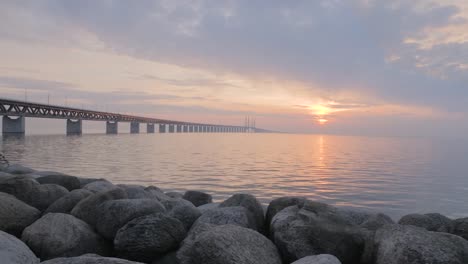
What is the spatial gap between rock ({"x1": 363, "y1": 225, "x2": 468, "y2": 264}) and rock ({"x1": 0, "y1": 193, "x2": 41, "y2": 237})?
8.01 m

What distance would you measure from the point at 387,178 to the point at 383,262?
29101mm

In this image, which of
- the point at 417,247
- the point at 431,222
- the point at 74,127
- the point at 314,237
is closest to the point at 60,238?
the point at 314,237

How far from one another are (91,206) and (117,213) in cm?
105

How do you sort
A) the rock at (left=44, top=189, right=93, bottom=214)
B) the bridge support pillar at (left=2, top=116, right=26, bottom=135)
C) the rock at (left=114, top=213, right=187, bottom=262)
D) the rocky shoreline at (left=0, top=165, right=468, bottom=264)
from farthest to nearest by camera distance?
1. the bridge support pillar at (left=2, top=116, right=26, bottom=135)
2. the rock at (left=44, top=189, right=93, bottom=214)
3. the rock at (left=114, top=213, right=187, bottom=262)
4. the rocky shoreline at (left=0, top=165, right=468, bottom=264)

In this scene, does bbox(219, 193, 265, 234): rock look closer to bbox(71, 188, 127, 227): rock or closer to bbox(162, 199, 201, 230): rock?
bbox(162, 199, 201, 230): rock

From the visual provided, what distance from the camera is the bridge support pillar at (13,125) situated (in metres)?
115

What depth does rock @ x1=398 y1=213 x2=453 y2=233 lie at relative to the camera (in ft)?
28.3

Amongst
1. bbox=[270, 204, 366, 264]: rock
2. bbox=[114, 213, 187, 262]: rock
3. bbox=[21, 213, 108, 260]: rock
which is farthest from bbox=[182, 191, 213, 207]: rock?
bbox=[270, 204, 366, 264]: rock

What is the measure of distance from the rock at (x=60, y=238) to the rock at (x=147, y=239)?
0.95 meters

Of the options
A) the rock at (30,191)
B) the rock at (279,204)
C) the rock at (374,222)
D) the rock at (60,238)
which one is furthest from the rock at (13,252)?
the rock at (374,222)

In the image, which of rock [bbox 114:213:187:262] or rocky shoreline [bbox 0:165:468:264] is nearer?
rocky shoreline [bbox 0:165:468:264]

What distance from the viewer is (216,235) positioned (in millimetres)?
6262

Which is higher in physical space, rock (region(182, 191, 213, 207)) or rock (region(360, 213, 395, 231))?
rock (region(360, 213, 395, 231))

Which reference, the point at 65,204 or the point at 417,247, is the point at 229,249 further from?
the point at 65,204
